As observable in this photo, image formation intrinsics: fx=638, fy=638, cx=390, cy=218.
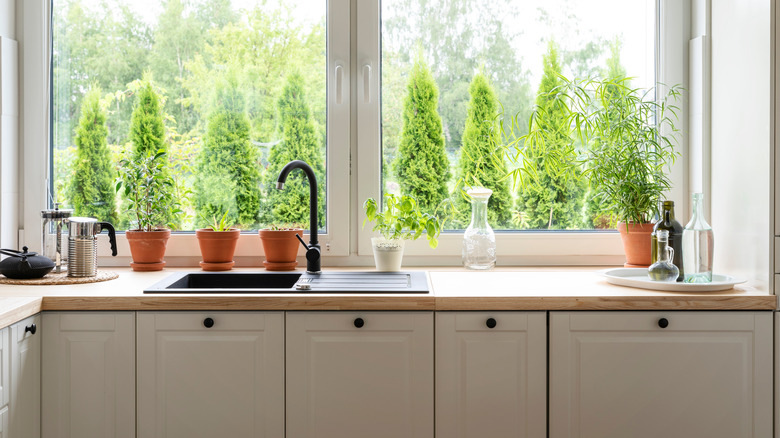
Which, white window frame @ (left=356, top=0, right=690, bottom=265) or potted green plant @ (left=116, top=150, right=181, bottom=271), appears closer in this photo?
potted green plant @ (left=116, top=150, right=181, bottom=271)

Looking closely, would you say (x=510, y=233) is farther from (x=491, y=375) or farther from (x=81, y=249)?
(x=81, y=249)

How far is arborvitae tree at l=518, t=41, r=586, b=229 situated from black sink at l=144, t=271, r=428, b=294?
2.00ft

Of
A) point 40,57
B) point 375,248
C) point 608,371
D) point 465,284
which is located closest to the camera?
point 608,371

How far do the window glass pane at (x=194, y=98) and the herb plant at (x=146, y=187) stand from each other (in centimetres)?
5

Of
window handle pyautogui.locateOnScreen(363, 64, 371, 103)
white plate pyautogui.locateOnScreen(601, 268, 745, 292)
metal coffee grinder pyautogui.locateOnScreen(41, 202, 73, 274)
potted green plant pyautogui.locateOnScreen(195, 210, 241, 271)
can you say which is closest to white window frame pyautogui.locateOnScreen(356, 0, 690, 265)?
window handle pyautogui.locateOnScreen(363, 64, 371, 103)

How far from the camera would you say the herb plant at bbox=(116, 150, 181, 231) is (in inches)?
96.3

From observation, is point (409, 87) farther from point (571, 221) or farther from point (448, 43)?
point (571, 221)

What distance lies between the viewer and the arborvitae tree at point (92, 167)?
256 cm

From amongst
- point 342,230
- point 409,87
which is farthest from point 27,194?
point 409,87

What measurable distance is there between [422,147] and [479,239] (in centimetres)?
45

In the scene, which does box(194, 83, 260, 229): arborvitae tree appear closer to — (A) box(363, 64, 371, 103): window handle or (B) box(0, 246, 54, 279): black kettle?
(A) box(363, 64, 371, 103): window handle

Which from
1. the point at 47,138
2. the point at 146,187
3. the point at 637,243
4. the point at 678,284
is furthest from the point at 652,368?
the point at 47,138

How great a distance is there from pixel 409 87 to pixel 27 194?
157 cm

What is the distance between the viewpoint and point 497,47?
8.39ft
